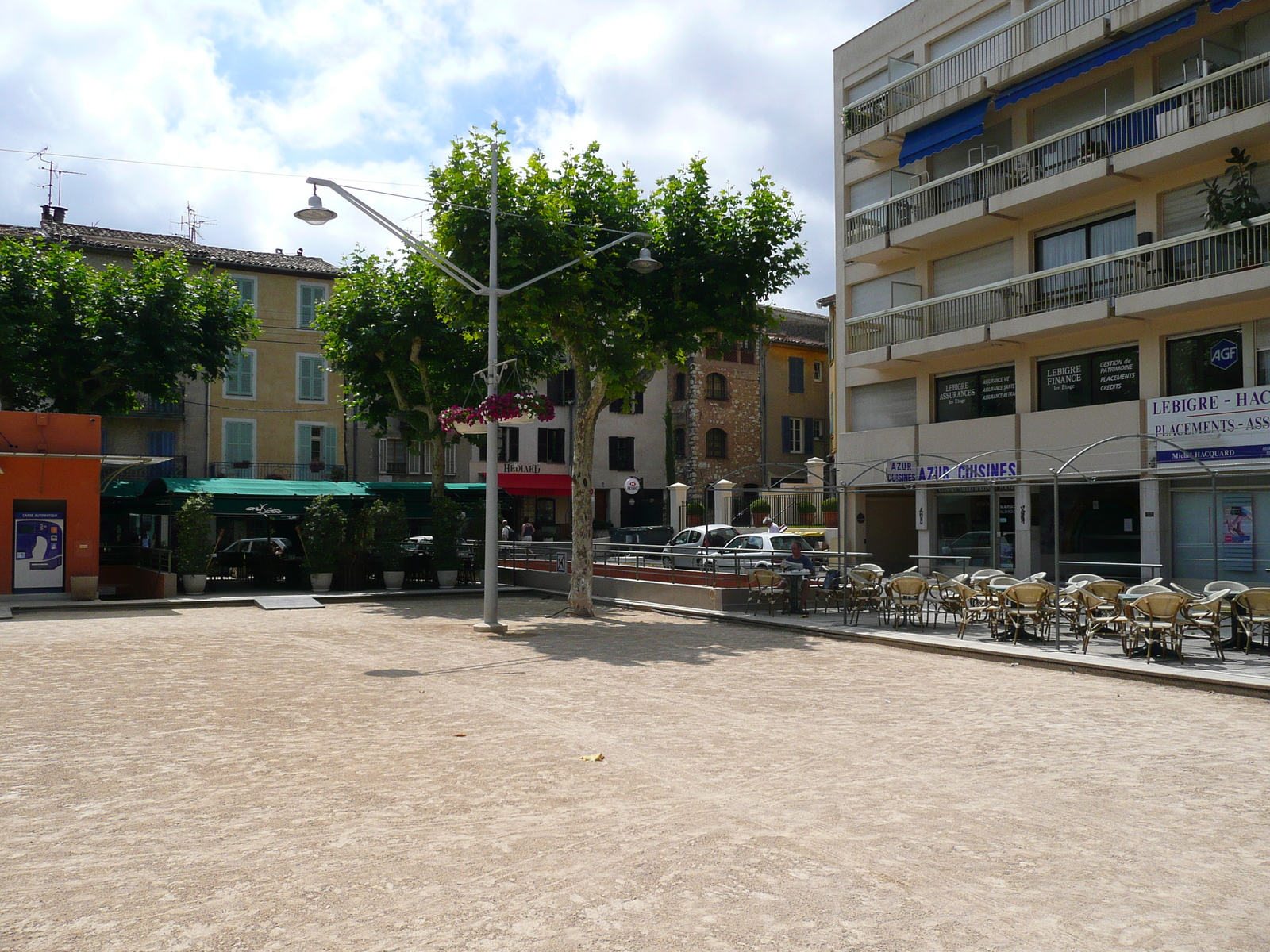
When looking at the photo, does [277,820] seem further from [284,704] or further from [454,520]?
[454,520]

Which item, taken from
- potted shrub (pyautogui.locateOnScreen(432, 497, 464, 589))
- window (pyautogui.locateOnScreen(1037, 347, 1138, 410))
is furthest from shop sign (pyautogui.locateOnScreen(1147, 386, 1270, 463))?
potted shrub (pyautogui.locateOnScreen(432, 497, 464, 589))

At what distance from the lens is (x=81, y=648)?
45.8ft

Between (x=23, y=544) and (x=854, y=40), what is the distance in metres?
24.7

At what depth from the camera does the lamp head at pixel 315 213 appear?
1484 centimetres

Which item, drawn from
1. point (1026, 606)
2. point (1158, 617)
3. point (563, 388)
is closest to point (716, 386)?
point (563, 388)

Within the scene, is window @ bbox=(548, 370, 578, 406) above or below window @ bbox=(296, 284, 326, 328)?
below

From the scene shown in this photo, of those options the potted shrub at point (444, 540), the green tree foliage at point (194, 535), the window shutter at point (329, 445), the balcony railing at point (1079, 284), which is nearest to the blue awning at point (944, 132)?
the balcony railing at point (1079, 284)

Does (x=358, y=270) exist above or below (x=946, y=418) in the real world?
above

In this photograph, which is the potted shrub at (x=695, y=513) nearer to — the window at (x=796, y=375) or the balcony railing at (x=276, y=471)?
the window at (x=796, y=375)

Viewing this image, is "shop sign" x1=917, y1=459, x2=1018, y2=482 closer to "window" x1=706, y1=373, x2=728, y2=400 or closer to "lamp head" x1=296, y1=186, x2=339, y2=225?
"lamp head" x1=296, y1=186, x2=339, y2=225

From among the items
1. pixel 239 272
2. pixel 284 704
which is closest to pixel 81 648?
pixel 284 704

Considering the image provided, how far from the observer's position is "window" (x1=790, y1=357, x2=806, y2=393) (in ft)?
165

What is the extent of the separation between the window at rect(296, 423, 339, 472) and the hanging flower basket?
994 inches

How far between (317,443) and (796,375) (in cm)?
2353
